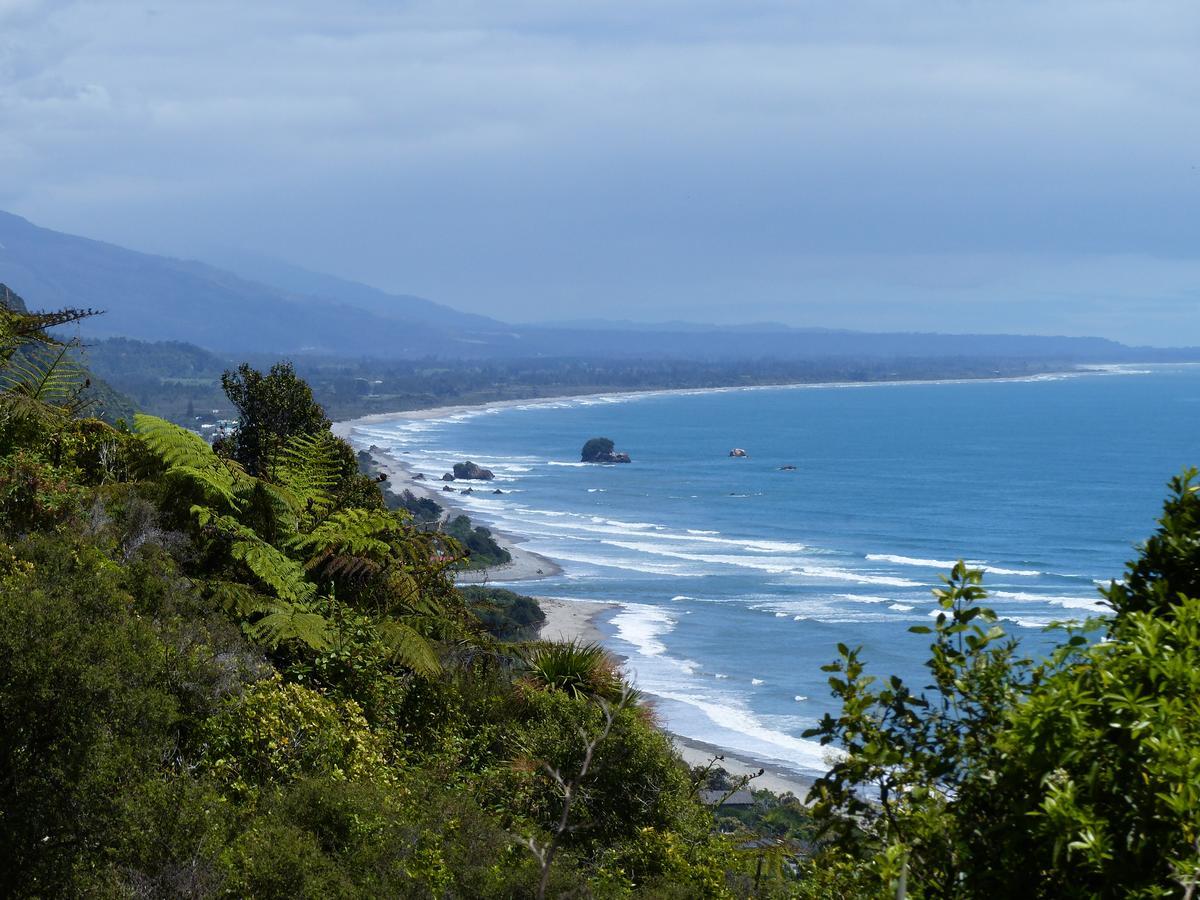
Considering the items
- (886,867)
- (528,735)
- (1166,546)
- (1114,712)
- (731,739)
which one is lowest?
(731,739)

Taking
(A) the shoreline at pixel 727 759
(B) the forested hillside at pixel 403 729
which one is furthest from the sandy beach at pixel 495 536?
(B) the forested hillside at pixel 403 729

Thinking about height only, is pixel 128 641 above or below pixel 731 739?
above

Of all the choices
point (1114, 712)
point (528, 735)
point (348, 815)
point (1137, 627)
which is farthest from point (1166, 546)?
point (528, 735)

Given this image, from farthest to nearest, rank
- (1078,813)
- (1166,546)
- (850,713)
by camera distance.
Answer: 1. (1166,546)
2. (850,713)
3. (1078,813)

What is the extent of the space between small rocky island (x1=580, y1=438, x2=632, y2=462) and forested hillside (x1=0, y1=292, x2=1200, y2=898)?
296ft

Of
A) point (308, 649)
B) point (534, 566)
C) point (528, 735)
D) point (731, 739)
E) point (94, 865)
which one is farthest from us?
point (534, 566)

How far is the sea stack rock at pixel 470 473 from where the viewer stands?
8762cm

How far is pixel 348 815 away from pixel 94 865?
1.12m

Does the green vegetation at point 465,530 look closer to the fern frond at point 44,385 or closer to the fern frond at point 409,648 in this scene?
the fern frond at point 44,385

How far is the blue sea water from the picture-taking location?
36.6 metres

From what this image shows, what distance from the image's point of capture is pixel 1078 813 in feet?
8.51

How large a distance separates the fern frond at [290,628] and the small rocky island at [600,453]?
9407 cm

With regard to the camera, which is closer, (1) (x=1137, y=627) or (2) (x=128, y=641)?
(1) (x=1137, y=627)

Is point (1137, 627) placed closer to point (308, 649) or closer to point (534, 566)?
point (308, 649)
